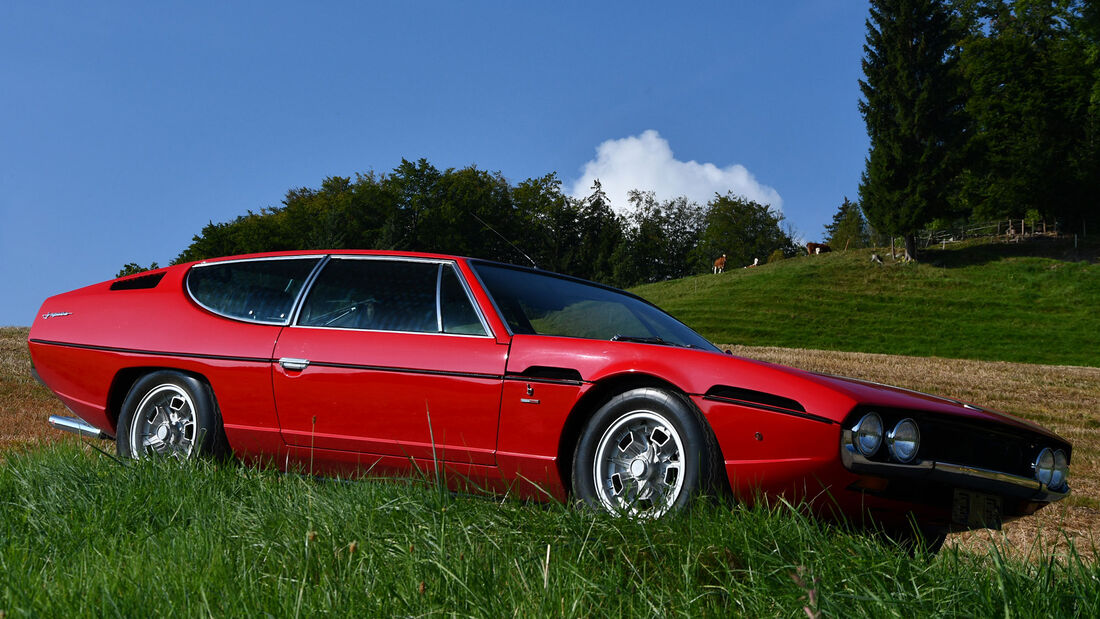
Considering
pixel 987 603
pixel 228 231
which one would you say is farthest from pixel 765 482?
pixel 228 231

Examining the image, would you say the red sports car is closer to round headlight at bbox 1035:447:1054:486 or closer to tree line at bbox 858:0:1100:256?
round headlight at bbox 1035:447:1054:486

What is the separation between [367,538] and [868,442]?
1907 mm

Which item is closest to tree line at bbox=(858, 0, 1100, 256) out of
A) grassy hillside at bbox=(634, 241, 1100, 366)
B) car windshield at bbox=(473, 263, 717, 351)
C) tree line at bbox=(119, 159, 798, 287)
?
grassy hillside at bbox=(634, 241, 1100, 366)

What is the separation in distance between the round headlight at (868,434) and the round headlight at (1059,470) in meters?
1.25

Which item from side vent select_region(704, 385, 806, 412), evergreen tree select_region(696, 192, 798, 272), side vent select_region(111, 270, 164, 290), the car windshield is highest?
evergreen tree select_region(696, 192, 798, 272)

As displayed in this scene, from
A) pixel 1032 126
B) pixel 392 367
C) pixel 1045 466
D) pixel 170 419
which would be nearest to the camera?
pixel 1045 466

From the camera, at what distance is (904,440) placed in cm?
326

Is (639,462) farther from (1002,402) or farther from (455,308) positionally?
(1002,402)

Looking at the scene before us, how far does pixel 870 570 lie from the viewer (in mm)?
2441

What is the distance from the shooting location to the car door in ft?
12.4

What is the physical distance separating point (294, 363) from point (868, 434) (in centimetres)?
279

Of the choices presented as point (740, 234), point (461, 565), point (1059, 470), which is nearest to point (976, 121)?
point (740, 234)

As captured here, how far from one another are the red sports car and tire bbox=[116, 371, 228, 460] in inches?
0.5

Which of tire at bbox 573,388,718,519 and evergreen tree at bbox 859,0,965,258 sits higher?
evergreen tree at bbox 859,0,965,258
